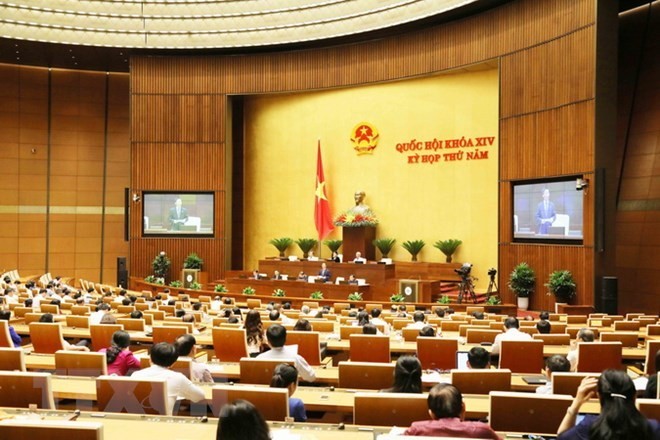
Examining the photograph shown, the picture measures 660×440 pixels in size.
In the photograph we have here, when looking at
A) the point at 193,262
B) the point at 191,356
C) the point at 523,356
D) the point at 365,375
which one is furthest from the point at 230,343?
the point at 193,262

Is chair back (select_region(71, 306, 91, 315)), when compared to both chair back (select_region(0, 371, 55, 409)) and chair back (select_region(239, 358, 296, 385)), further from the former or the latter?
chair back (select_region(0, 371, 55, 409))

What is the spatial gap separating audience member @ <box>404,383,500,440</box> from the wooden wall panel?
11394 mm

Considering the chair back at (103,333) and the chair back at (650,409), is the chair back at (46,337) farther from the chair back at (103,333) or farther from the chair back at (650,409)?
the chair back at (650,409)

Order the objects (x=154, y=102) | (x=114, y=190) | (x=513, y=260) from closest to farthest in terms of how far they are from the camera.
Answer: (x=513, y=260), (x=154, y=102), (x=114, y=190)

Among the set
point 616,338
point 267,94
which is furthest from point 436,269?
point 616,338

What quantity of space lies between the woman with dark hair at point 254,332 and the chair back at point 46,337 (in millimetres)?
1951

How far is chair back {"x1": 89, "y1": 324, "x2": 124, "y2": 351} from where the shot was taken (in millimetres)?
6758

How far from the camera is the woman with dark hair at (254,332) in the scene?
6.49 m

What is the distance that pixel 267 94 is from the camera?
69.9ft

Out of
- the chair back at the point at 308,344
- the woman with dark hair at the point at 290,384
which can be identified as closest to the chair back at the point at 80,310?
the chair back at the point at 308,344

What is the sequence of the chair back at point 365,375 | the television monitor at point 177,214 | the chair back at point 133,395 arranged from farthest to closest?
the television monitor at point 177,214, the chair back at point 365,375, the chair back at point 133,395

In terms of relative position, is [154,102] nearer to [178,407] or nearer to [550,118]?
[550,118]

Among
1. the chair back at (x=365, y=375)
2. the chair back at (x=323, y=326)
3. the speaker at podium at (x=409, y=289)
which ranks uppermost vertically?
the chair back at (x=365, y=375)

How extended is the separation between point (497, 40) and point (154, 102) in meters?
11.2
